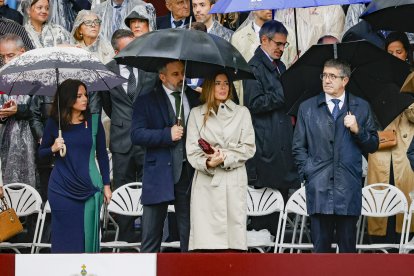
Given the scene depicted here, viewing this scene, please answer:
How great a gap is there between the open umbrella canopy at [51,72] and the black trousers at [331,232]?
2.27 metres

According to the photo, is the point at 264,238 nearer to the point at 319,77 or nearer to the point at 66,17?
the point at 319,77

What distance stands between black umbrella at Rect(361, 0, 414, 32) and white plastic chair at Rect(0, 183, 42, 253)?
3.80 meters

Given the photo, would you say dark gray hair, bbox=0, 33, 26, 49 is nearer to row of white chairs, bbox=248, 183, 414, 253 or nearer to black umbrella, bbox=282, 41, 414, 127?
row of white chairs, bbox=248, 183, 414, 253

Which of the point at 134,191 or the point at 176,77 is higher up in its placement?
the point at 176,77

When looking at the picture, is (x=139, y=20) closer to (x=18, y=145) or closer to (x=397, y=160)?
(x=18, y=145)

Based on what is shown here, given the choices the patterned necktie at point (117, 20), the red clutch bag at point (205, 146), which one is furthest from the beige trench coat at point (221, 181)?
the patterned necktie at point (117, 20)

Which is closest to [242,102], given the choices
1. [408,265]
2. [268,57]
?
[268,57]

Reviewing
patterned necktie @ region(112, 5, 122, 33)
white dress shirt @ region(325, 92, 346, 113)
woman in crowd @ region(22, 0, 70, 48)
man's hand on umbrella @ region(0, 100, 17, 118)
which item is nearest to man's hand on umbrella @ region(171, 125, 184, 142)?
white dress shirt @ region(325, 92, 346, 113)

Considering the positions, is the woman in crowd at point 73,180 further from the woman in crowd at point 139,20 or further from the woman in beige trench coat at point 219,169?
the woman in crowd at point 139,20

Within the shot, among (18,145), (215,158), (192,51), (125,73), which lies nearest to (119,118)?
(125,73)

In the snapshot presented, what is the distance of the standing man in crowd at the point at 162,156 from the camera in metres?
12.4

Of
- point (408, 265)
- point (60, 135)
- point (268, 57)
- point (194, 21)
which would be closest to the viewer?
point (408, 265)

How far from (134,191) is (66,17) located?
3.37m

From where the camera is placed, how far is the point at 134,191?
13.9 meters
